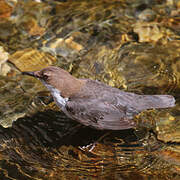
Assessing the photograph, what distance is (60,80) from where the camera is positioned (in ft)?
15.8

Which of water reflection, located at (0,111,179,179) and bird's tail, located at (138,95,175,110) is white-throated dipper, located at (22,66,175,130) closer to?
bird's tail, located at (138,95,175,110)

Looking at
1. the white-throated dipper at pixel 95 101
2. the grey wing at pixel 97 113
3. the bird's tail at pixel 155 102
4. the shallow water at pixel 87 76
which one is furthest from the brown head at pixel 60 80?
the bird's tail at pixel 155 102

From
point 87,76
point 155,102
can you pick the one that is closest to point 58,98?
point 87,76

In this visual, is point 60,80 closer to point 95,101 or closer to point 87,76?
point 95,101

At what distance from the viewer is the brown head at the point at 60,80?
477 centimetres

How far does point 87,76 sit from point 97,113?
1210mm

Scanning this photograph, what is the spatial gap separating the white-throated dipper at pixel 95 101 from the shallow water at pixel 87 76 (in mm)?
326

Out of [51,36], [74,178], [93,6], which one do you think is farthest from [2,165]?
[93,6]

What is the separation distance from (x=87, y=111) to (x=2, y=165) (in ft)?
4.50

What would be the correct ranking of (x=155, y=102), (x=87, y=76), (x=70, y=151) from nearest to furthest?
(x=70, y=151) → (x=155, y=102) → (x=87, y=76)

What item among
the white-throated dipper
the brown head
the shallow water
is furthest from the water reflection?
the brown head

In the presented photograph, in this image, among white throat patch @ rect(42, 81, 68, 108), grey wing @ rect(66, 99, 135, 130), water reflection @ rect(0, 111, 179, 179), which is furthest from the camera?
white throat patch @ rect(42, 81, 68, 108)

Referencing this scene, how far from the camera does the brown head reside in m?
4.77

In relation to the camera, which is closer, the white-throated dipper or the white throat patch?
the white-throated dipper
